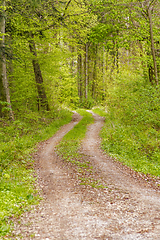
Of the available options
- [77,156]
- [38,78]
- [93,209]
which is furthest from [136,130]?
[38,78]

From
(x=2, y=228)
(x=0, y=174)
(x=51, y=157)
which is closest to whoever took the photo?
(x=2, y=228)

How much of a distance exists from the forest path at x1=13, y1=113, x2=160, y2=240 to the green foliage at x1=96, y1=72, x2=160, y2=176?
57.4 inches

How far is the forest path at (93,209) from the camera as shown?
479 cm

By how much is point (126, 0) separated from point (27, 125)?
1250 centimetres

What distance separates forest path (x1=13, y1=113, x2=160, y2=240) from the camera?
479cm

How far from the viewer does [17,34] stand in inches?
654

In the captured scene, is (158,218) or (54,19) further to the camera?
(54,19)

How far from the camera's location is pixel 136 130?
47.0 feet

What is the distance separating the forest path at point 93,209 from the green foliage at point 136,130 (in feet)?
4.79

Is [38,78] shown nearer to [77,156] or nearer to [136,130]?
[136,130]

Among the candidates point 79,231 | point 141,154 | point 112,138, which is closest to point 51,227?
point 79,231

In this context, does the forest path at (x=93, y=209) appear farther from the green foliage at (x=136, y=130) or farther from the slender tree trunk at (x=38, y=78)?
the slender tree trunk at (x=38, y=78)

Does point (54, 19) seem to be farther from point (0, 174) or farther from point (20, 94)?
point (0, 174)

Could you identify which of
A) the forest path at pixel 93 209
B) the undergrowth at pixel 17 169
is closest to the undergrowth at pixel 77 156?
the forest path at pixel 93 209
